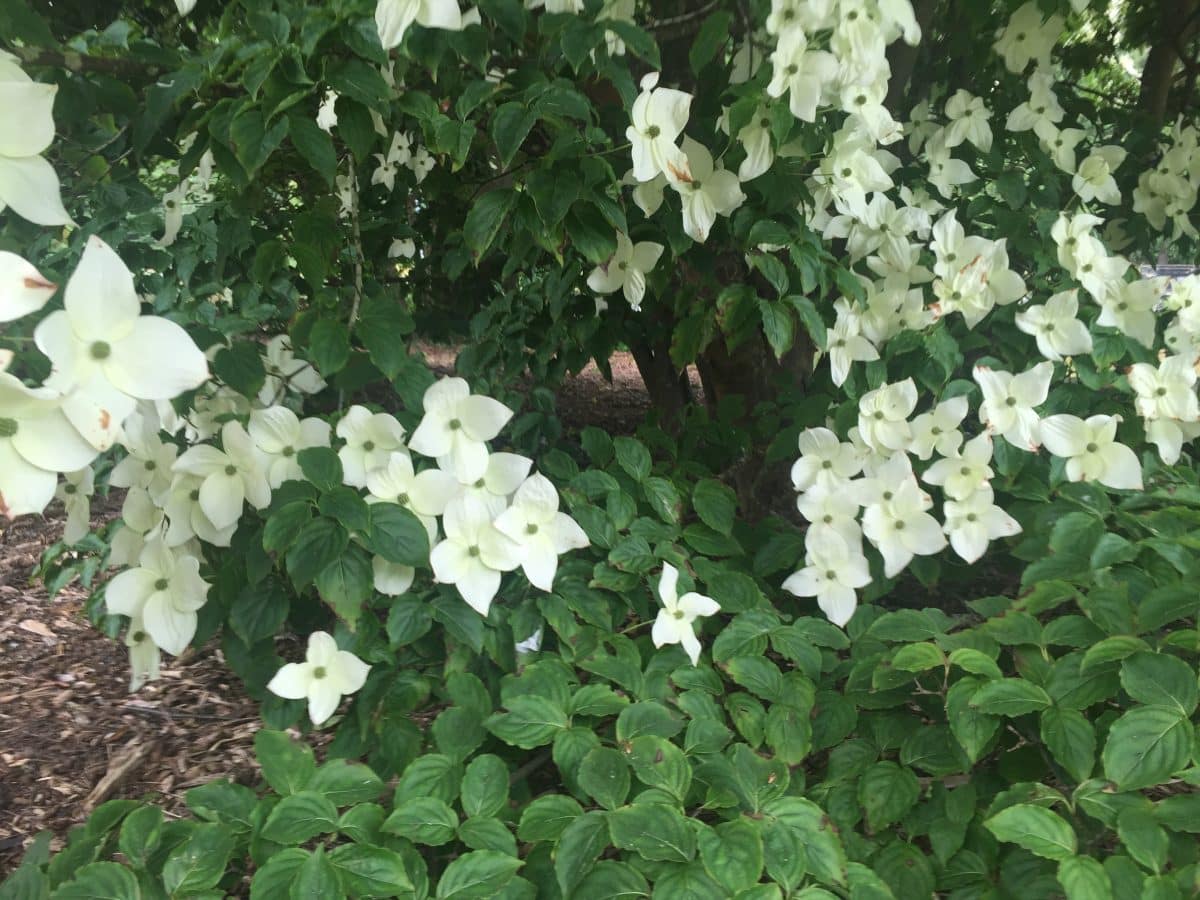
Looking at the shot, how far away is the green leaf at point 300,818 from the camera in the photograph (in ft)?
2.89

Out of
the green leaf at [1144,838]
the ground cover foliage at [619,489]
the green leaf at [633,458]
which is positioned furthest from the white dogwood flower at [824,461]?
the green leaf at [1144,838]

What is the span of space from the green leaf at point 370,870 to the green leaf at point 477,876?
40mm

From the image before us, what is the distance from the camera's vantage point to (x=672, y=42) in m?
1.54

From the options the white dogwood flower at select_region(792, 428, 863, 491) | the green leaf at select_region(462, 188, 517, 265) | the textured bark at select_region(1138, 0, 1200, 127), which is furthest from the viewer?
the textured bark at select_region(1138, 0, 1200, 127)

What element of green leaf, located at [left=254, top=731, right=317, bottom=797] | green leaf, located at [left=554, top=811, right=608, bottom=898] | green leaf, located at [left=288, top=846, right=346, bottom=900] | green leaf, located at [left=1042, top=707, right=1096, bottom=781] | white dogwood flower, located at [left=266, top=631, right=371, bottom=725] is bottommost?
green leaf, located at [left=1042, top=707, right=1096, bottom=781]

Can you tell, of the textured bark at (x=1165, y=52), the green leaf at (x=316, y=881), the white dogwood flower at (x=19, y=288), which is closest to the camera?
the white dogwood flower at (x=19, y=288)

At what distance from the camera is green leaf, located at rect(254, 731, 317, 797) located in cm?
95

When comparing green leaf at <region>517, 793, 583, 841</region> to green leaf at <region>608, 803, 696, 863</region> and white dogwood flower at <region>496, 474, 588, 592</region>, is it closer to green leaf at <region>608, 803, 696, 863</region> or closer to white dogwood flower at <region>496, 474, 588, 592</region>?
A: green leaf at <region>608, 803, 696, 863</region>

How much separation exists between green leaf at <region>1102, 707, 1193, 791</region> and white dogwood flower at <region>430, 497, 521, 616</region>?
2.28 ft

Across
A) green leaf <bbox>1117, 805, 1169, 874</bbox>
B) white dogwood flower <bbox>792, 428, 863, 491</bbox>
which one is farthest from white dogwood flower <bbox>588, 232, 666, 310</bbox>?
green leaf <bbox>1117, 805, 1169, 874</bbox>

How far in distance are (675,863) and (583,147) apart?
0.80 m

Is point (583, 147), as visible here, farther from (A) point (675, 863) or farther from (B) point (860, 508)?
(A) point (675, 863)

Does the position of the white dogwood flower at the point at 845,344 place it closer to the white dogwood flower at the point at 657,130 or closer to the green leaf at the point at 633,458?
the green leaf at the point at 633,458

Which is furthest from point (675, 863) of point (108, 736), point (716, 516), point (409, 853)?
point (108, 736)
